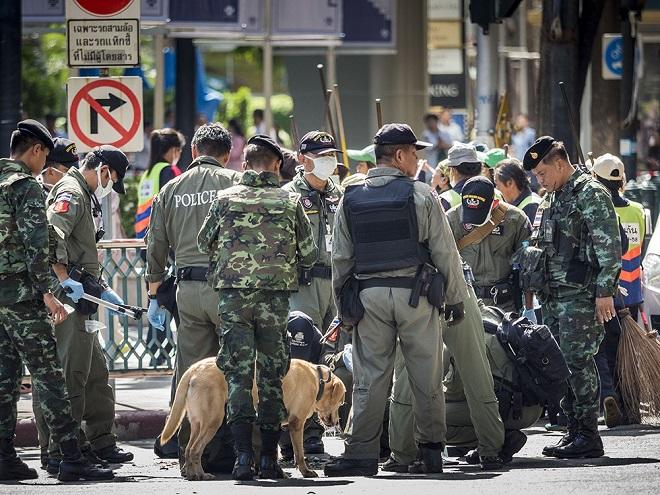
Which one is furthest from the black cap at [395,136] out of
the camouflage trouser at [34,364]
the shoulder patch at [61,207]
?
the camouflage trouser at [34,364]

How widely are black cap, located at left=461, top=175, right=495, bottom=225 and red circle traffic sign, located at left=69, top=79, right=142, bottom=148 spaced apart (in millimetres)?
3341

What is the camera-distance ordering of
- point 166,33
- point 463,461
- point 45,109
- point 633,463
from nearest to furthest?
point 633,463 < point 463,461 < point 166,33 < point 45,109

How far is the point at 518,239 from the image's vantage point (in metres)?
10.5

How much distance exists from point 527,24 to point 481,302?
93.1 feet

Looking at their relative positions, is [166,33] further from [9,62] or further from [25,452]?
[25,452]

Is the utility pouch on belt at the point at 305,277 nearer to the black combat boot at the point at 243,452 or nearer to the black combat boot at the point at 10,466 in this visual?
the black combat boot at the point at 243,452

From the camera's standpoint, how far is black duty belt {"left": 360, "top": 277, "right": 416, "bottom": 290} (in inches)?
346

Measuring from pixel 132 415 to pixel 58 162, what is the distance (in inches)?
87.8

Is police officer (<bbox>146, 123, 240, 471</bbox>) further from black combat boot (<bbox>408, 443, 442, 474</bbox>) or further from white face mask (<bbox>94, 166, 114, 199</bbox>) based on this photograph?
black combat boot (<bbox>408, 443, 442, 474</bbox>)

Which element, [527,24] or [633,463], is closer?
[633,463]

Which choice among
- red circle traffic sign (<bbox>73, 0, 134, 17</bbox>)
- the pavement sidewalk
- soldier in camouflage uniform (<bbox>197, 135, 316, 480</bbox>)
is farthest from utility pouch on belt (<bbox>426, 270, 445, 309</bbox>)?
red circle traffic sign (<bbox>73, 0, 134, 17</bbox>)

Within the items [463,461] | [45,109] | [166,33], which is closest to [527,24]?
[45,109]

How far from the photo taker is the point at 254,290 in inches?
348

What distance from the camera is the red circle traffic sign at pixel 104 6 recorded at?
12102 millimetres
